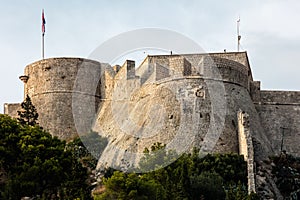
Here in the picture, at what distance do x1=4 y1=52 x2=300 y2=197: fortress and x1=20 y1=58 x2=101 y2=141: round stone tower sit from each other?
67 mm

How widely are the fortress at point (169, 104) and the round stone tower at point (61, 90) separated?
7cm

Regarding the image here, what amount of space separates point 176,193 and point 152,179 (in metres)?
1.86

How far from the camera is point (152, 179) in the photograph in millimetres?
35219

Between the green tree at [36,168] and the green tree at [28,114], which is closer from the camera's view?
the green tree at [36,168]

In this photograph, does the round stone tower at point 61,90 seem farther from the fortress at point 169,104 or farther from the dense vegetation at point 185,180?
the dense vegetation at point 185,180

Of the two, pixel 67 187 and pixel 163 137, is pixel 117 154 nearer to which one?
pixel 163 137

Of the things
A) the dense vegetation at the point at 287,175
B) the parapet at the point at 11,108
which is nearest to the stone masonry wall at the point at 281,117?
the dense vegetation at the point at 287,175

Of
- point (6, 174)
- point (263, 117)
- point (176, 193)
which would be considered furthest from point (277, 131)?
point (6, 174)

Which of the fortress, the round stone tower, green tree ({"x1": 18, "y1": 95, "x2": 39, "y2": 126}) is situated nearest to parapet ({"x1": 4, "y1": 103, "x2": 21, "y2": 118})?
the fortress

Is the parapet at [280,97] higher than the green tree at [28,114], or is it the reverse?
the parapet at [280,97]

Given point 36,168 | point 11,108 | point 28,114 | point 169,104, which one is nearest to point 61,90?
point 28,114

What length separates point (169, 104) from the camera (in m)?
43.1

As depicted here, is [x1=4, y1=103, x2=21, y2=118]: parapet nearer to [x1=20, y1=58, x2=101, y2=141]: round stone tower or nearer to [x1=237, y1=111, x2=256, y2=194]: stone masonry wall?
Answer: [x1=20, y1=58, x2=101, y2=141]: round stone tower

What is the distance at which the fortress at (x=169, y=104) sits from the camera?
4200 cm
